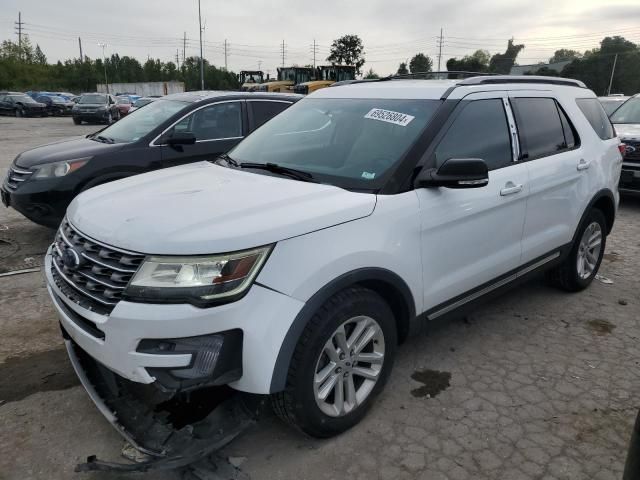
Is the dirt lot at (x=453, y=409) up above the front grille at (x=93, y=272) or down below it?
below

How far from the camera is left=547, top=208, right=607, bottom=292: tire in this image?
Result: 4.49 m

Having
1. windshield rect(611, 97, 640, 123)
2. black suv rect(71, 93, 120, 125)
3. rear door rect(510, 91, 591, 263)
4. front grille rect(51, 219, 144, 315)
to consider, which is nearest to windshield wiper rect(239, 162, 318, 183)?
front grille rect(51, 219, 144, 315)

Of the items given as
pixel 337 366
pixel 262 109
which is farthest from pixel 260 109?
pixel 337 366

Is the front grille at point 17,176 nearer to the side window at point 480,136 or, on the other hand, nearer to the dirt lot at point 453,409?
the dirt lot at point 453,409

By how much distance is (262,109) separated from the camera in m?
6.62

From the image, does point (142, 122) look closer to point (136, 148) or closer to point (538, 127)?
point (136, 148)

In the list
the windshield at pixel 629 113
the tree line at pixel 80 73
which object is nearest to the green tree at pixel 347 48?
the tree line at pixel 80 73

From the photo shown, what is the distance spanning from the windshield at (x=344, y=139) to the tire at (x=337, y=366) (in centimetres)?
69

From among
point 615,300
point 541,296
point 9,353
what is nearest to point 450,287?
point 541,296

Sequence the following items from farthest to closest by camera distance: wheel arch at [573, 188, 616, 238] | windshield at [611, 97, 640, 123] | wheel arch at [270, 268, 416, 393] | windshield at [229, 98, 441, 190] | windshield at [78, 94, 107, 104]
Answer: windshield at [78, 94, 107, 104], windshield at [611, 97, 640, 123], wheel arch at [573, 188, 616, 238], windshield at [229, 98, 441, 190], wheel arch at [270, 268, 416, 393]

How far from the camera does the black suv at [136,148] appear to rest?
547 centimetres

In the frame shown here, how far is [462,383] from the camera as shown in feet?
10.7

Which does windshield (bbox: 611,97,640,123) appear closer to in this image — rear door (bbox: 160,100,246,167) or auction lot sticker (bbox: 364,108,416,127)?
rear door (bbox: 160,100,246,167)

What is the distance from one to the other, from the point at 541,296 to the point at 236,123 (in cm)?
409
